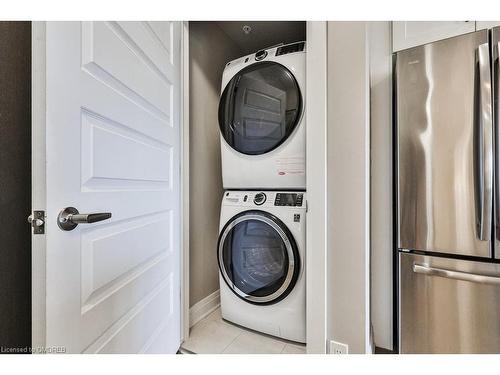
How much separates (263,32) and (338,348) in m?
2.13

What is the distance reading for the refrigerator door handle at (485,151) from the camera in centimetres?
102

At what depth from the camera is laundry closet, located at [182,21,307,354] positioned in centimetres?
130

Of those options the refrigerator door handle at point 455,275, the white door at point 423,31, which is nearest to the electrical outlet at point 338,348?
the refrigerator door handle at point 455,275

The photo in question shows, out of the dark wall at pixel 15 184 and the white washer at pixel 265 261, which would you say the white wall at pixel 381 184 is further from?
the dark wall at pixel 15 184

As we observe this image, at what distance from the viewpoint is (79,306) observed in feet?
2.05

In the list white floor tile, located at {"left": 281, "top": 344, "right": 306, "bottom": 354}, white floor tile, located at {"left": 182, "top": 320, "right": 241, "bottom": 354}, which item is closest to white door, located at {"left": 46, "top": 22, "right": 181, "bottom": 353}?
white floor tile, located at {"left": 182, "top": 320, "right": 241, "bottom": 354}

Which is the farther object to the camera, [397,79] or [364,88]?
[397,79]

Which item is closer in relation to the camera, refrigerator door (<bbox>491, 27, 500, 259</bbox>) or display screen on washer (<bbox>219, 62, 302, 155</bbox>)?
refrigerator door (<bbox>491, 27, 500, 259</bbox>)

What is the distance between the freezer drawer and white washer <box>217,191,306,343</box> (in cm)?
52

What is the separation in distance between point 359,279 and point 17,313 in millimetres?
1263

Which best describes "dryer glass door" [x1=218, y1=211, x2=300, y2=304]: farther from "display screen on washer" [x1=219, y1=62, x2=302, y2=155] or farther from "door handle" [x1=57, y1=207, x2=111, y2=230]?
"door handle" [x1=57, y1=207, x2=111, y2=230]
